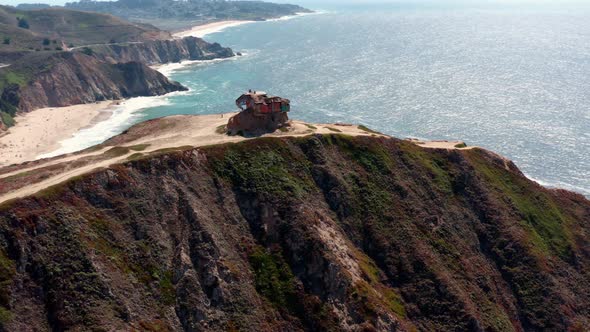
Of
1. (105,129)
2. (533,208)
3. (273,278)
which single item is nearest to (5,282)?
(273,278)

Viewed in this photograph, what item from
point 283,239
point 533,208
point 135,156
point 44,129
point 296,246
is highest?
point 135,156

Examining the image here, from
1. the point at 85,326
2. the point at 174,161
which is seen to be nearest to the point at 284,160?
the point at 174,161

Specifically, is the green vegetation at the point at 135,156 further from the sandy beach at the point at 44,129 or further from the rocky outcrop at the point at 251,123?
the sandy beach at the point at 44,129

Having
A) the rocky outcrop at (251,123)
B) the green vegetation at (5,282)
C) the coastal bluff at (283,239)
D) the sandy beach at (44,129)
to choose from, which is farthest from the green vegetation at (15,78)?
the green vegetation at (5,282)

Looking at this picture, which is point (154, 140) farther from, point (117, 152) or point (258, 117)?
point (258, 117)

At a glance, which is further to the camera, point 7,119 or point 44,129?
point 7,119

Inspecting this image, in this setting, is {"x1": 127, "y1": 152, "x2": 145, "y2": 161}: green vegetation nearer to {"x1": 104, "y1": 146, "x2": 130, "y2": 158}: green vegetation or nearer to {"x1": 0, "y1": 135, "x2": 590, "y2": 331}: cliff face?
{"x1": 0, "y1": 135, "x2": 590, "y2": 331}: cliff face

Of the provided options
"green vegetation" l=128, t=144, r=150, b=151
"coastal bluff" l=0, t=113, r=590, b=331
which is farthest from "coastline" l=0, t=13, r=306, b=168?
"green vegetation" l=128, t=144, r=150, b=151
